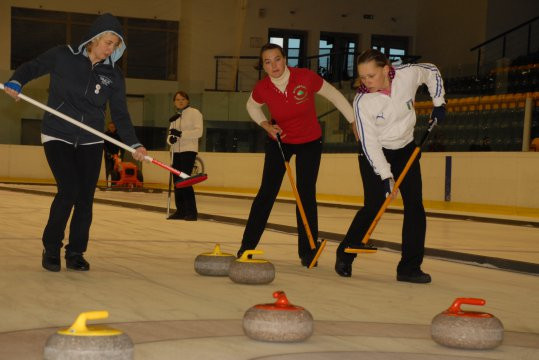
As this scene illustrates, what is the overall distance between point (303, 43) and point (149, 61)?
15.6 ft

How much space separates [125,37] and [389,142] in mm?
24857

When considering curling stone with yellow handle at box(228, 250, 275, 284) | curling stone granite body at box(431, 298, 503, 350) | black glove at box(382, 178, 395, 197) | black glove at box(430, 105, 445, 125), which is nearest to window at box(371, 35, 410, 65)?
black glove at box(430, 105, 445, 125)

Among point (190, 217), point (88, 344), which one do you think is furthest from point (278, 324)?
point (190, 217)

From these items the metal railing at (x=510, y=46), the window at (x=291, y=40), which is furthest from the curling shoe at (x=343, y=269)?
the window at (x=291, y=40)

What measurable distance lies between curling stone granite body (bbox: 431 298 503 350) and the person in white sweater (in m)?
2.12

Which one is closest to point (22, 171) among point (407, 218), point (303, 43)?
point (303, 43)

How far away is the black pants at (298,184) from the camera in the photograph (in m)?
6.67

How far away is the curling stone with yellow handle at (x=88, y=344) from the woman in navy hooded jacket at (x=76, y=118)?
3.08m

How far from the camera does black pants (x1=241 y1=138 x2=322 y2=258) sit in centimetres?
667

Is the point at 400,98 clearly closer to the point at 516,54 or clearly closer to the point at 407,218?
the point at 407,218

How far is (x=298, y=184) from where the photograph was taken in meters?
6.74

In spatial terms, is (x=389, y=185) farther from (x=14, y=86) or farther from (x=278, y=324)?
(x=278, y=324)

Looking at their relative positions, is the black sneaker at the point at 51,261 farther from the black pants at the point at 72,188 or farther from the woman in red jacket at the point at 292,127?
the woman in red jacket at the point at 292,127

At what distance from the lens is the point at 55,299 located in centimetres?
465
